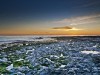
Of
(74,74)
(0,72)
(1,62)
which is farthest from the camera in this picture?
(1,62)

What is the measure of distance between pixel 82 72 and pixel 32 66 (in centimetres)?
330

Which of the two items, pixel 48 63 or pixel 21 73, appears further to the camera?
pixel 48 63

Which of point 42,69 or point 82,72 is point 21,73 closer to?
point 42,69

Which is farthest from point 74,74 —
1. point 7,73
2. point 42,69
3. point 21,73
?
point 7,73

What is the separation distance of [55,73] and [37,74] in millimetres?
927

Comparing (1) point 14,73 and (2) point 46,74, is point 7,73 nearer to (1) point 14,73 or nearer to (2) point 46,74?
(1) point 14,73

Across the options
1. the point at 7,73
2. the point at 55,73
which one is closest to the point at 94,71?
the point at 55,73

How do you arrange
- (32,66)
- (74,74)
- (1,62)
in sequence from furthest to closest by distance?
(1,62) → (32,66) → (74,74)

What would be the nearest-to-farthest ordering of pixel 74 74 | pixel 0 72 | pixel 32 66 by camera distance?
1. pixel 74 74
2. pixel 0 72
3. pixel 32 66

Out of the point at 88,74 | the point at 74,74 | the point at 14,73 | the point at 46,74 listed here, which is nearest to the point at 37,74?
the point at 46,74

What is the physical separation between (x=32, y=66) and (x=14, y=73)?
2.07 metres

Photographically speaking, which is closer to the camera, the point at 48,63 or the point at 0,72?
the point at 0,72

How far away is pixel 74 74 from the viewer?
969cm

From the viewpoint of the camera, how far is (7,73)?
33.3ft
